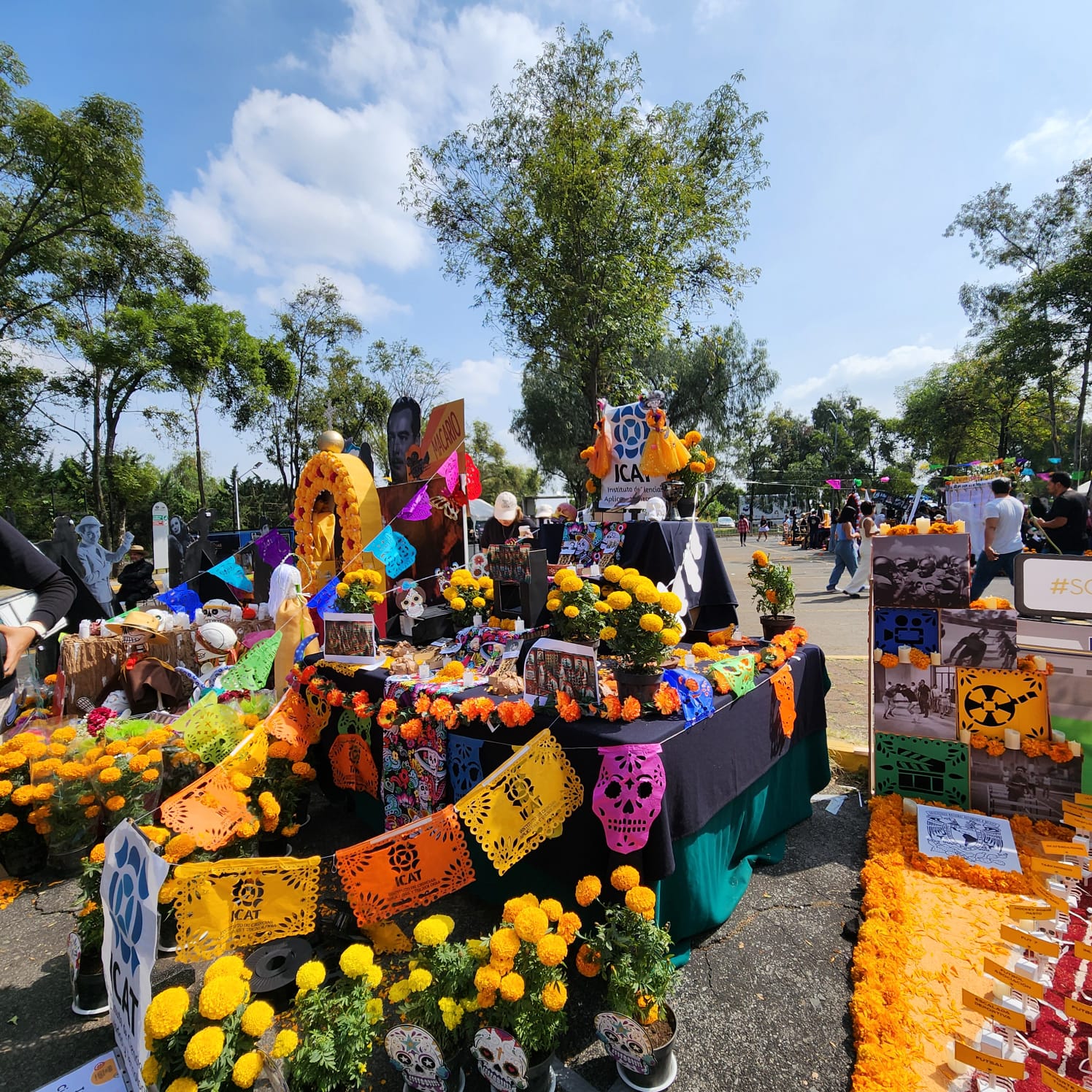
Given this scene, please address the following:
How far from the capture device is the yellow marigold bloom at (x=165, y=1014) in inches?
62.1

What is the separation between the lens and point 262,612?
5652 millimetres

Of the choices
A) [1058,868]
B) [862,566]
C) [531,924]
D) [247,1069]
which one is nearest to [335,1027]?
[247,1069]

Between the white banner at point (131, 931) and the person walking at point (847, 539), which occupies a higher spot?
the person walking at point (847, 539)

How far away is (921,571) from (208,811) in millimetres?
4275

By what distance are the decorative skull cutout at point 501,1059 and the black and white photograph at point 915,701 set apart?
3.03 meters

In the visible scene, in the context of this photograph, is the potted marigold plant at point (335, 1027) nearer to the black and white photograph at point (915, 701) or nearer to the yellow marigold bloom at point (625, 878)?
the yellow marigold bloom at point (625, 878)

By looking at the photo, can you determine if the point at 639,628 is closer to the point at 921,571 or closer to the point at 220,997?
the point at 220,997

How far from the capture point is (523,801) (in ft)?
7.75

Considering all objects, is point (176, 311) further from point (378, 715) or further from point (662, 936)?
point (662, 936)

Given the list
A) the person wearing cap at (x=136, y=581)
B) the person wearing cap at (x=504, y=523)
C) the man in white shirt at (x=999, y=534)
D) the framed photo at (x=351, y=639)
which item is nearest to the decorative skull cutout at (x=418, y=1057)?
the framed photo at (x=351, y=639)

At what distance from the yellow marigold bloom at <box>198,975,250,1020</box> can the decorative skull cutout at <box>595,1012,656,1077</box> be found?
1.17 m

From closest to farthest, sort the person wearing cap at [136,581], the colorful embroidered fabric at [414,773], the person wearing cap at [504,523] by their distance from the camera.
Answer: the colorful embroidered fabric at [414,773] < the person wearing cap at [504,523] < the person wearing cap at [136,581]

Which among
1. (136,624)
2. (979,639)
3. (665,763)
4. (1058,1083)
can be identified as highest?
(979,639)

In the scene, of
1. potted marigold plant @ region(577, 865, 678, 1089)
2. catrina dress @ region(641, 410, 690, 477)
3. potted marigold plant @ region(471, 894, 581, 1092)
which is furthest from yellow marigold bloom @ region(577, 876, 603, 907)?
catrina dress @ region(641, 410, 690, 477)
